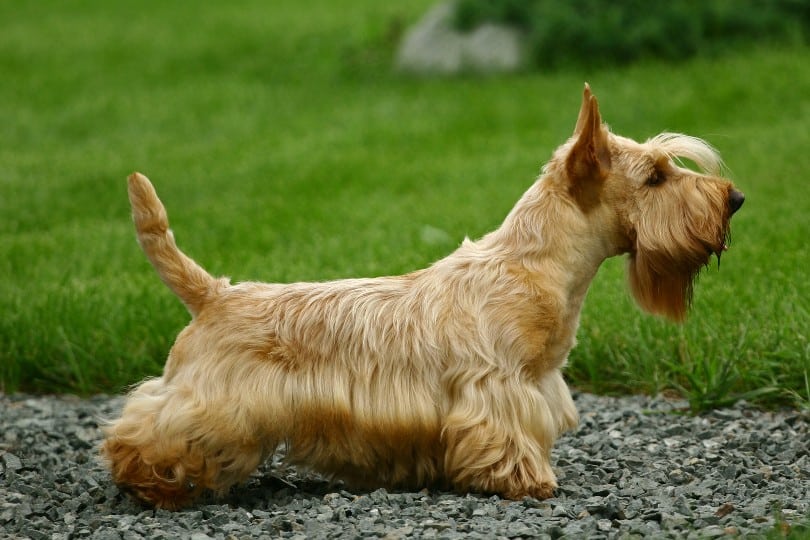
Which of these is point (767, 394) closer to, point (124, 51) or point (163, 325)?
point (163, 325)

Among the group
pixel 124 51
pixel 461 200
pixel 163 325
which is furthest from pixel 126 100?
pixel 163 325

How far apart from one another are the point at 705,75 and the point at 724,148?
2.33m

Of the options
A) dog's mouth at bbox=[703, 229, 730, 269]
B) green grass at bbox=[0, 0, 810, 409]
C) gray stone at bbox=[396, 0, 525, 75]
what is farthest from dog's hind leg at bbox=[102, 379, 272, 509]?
gray stone at bbox=[396, 0, 525, 75]

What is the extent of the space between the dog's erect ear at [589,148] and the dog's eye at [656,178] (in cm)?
17

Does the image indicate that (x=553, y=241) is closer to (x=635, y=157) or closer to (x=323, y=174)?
(x=635, y=157)

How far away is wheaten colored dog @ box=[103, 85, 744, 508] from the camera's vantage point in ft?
15.3

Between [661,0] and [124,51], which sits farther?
[124,51]

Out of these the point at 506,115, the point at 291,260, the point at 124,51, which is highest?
the point at 124,51

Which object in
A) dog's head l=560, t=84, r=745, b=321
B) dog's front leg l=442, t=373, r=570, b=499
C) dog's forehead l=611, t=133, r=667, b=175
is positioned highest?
dog's forehead l=611, t=133, r=667, b=175

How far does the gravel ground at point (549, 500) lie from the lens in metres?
4.32

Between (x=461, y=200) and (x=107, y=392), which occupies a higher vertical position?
(x=461, y=200)

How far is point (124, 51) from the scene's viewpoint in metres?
18.2

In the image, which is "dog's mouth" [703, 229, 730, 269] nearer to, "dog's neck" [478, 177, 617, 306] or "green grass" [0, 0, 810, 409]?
"dog's neck" [478, 177, 617, 306]

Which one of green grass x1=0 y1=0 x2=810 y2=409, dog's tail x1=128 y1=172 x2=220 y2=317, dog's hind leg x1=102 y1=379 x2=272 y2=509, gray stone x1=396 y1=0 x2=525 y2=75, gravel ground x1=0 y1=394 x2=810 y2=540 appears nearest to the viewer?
gravel ground x1=0 y1=394 x2=810 y2=540
